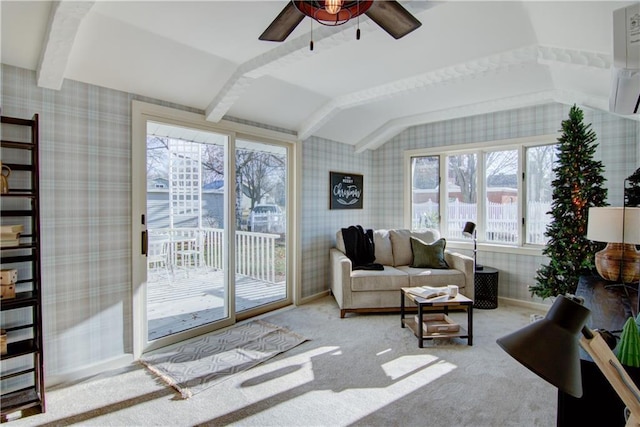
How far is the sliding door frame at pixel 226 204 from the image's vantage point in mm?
2807

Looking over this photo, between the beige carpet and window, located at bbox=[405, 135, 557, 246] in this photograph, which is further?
window, located at bbox=[405, 135, 557, 246]

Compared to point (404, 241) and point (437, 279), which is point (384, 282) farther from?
point (404, 241)

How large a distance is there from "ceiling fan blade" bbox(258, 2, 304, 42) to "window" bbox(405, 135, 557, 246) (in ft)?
12.0

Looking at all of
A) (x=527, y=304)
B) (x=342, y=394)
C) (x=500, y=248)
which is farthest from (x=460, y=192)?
(x=342, y=394)

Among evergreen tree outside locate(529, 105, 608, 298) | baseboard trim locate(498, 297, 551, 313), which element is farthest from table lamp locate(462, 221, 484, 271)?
evergreen tree outside locate(529, 105, 608, 298)

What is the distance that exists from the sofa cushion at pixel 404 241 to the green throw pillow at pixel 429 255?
0.44ft

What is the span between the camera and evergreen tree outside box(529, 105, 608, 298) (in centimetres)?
317

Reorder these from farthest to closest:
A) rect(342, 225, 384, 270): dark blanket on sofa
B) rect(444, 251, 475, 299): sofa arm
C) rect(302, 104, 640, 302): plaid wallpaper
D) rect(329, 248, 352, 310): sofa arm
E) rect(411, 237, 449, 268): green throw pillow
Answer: rect(342, 225, 384, 270): dark blanket on sofa
rect(411, 237, 449, 268): green throw pillow
rect(444, 251, 475, 299): sofa arm
rect(329, 248, 352, 310): sofa arm
rect(302, 104, 640, 302): plaid wallpaper

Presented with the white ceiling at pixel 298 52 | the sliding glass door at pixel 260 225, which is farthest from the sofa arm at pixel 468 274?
the sliding glass door at pixel 260 225

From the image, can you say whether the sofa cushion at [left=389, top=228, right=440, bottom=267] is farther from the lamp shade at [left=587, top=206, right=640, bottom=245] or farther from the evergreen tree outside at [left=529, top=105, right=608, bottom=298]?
the lamp shade at [left=587, top=206, right=640, bottom=245]

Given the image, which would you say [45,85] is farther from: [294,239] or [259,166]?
[294,239]

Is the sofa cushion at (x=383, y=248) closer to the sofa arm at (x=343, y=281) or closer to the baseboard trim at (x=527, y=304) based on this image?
the sofa arm at (x=343, y=281)

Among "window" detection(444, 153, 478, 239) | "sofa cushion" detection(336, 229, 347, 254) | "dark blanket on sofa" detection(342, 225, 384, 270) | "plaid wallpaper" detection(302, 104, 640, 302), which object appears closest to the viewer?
"plaid wallpaper" detection(302, 104, 640, 302)

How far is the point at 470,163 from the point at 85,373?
490cm
